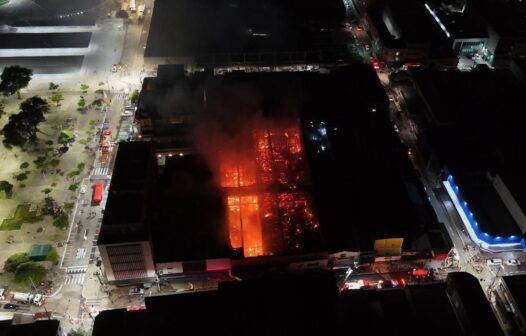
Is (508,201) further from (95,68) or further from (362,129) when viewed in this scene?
(95,68)

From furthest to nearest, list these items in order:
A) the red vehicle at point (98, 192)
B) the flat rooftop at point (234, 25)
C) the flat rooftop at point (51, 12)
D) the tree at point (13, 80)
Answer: the flat rooftop at point (51, 12), the flat rooftop at point (234, 25), the tree at point (13, 80), the red vehicle at point (98, 192)

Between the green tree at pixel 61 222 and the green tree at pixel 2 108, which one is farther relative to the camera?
the green tree at pixel 2 108

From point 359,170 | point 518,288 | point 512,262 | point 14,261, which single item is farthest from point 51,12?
point 518,288

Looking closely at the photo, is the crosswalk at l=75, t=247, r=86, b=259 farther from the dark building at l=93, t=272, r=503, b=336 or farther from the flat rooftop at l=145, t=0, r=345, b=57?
the flat rooftop at l=145, t=0, r=345, b=57

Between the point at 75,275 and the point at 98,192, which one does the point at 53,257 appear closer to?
the point at 75,275

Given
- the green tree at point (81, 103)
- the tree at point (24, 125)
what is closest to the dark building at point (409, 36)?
the green tree at point (81, 103)

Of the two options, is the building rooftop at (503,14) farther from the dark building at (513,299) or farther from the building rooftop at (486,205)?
the dark building at (513,299)
